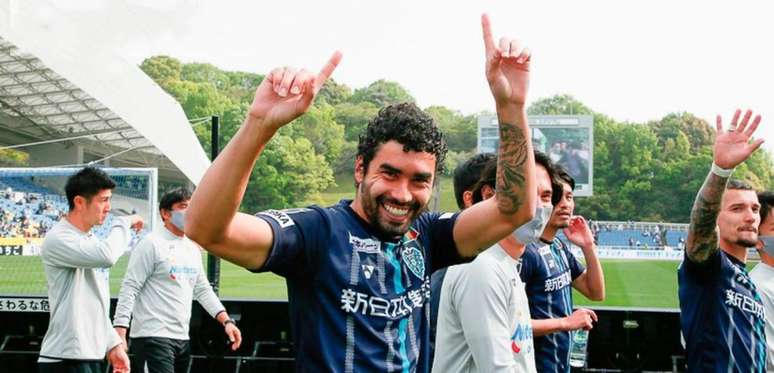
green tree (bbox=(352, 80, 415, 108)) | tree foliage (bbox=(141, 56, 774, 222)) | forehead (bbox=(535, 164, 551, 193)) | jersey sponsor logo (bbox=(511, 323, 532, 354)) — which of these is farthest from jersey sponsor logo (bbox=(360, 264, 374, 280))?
green tree (bbox=(352, 80, 415, 108))

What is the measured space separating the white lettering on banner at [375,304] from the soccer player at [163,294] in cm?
354

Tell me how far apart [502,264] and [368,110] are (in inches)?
1591

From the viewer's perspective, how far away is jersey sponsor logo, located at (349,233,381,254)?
2074 millimetres

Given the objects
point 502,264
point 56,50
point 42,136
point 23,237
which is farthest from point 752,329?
point 42,136

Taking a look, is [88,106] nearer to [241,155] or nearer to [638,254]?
[638,254]

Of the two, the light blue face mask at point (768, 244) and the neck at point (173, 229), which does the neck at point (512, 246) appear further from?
the neck at point (173, 229)

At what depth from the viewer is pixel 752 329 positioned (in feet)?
11.1

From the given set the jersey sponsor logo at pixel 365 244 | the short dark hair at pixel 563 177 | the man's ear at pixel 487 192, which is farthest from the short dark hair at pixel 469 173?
the jersey sponsor logo at pixel 365 244

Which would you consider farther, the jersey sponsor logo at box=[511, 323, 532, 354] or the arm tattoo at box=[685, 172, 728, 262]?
the arm tattoo at box=[685, 172, 728, 262]

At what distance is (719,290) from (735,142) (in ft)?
2.10

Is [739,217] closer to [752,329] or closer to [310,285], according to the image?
[752,329]

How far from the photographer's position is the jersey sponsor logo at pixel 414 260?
7.04 ft

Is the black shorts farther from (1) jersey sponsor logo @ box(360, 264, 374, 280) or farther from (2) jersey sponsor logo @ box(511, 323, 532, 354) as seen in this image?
(1) jersey sponsor logo @ box(360, 264, 374, 280)

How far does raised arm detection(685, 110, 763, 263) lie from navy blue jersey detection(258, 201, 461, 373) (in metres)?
1.70
